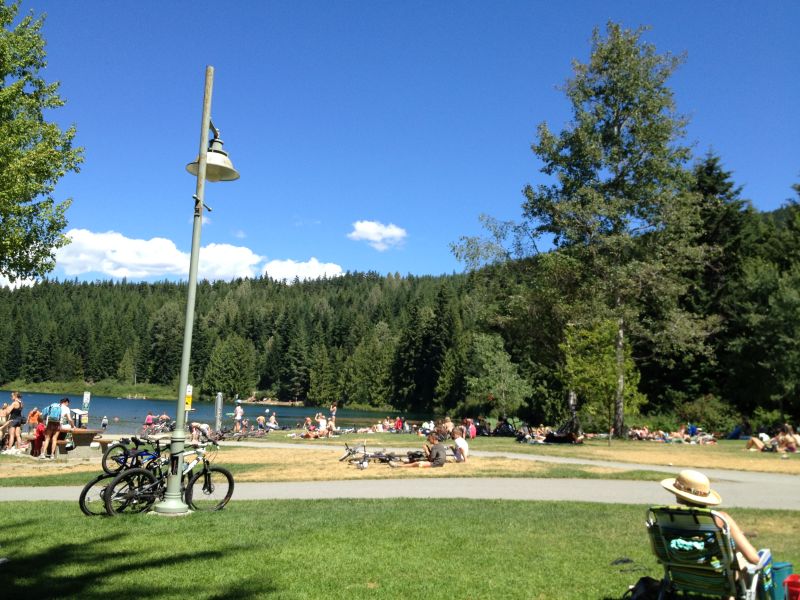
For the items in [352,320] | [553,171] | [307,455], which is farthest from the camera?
[352,320]

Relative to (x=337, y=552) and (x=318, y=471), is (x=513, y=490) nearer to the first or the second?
(x=318, y=471)

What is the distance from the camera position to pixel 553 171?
32000 mm

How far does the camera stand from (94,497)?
28.5ft

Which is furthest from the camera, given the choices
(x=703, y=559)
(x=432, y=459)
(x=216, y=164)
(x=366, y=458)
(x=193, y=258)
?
(x=432, y=459)

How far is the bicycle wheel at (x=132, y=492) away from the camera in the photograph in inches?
333

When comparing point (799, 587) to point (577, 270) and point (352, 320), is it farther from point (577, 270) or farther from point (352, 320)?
point (352, 320)

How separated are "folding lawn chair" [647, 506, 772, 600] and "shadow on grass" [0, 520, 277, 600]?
310cm

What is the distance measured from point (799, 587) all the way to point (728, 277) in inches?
1649

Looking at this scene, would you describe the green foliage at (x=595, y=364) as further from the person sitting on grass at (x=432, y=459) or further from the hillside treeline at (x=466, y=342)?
the person sitting on grass at (x=432, y=459)

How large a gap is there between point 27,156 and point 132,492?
11.9 meters

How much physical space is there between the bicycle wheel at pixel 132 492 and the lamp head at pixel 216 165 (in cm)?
425

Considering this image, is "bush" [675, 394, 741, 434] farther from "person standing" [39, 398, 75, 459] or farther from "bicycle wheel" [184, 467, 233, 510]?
"bicycle wheel" [184, 467, 233, 510]

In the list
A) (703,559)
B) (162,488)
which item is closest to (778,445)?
(703,559)

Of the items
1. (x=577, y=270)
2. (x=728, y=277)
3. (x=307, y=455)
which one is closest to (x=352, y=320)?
(x=728, y=277)
